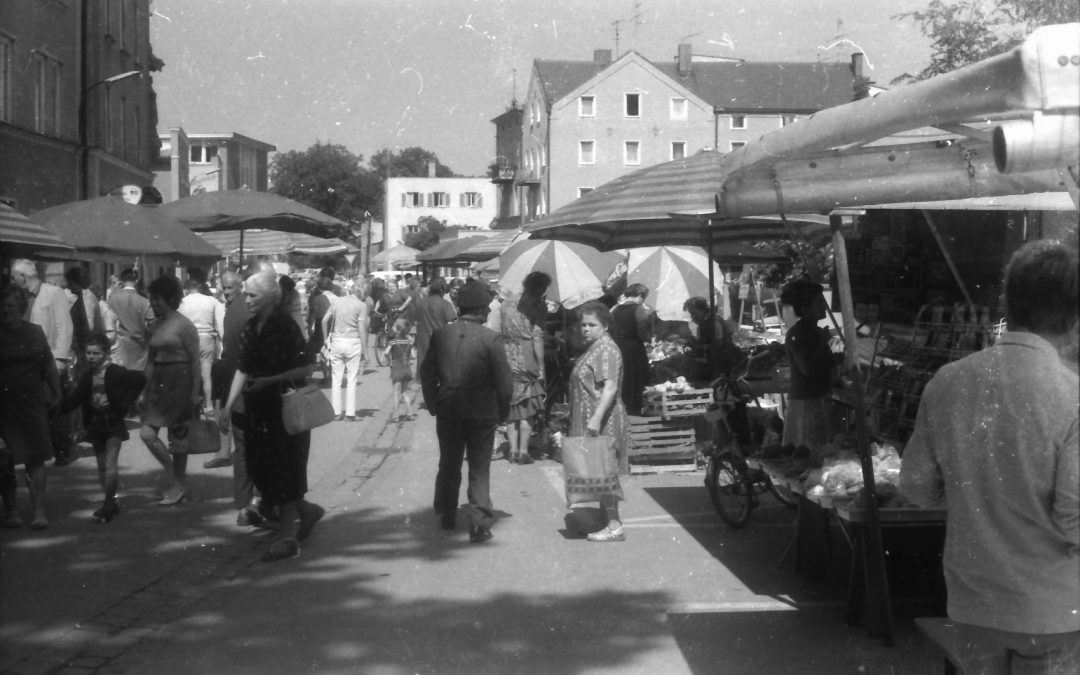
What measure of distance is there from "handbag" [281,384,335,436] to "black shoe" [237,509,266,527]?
3.72 ft

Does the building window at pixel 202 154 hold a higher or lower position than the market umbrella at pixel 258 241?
higher

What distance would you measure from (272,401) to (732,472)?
3.39m

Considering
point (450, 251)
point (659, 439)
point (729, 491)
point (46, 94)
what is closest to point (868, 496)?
point (729, 491)

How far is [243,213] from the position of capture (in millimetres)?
13648

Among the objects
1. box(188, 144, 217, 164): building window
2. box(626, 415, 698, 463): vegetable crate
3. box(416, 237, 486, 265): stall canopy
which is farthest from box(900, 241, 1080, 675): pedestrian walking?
box(188, 144, 217, 164): building window

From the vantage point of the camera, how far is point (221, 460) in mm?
12000

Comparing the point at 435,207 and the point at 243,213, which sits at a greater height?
the point at 435,207

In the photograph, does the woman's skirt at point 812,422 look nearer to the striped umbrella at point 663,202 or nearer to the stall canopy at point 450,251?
the striped umbrella at point 663,202

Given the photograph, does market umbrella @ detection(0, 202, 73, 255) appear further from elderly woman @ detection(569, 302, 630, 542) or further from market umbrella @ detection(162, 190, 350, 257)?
elderly woman @ detection(569, 302, 630, 542)

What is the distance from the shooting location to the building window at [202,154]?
234ft

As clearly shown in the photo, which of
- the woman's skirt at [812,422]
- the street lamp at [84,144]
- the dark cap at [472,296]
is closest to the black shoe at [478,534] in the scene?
the dark cap at [472,296]

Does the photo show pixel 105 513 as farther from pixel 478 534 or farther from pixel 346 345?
pixel 346 345

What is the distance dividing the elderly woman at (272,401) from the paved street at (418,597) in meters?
0.42

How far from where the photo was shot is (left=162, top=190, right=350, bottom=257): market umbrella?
13.7 meters
